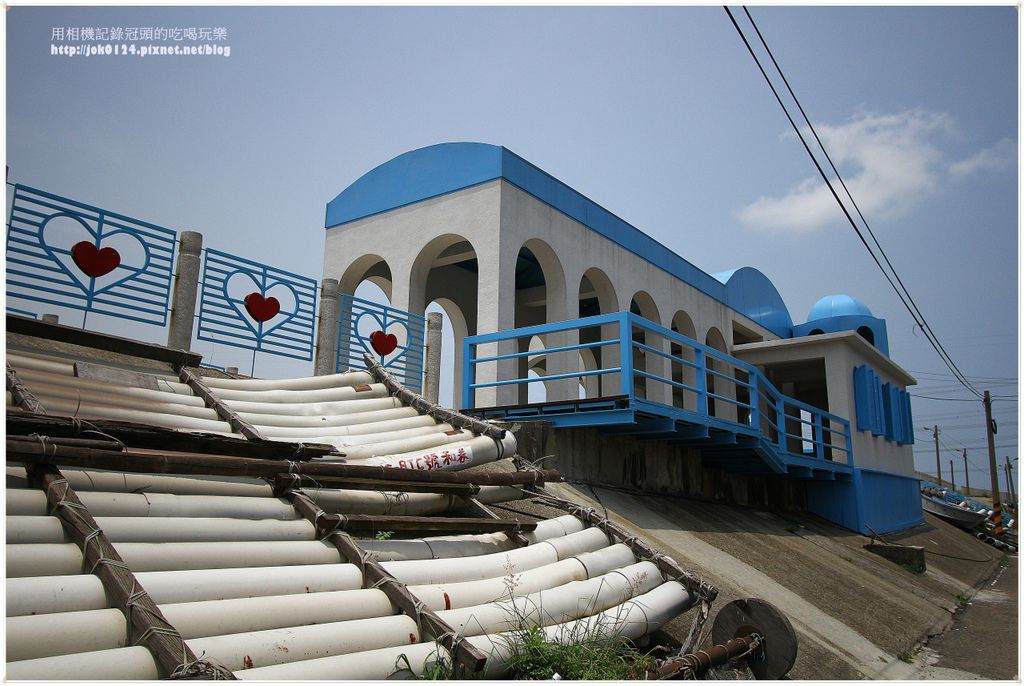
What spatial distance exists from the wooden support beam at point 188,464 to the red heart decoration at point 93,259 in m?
4.62

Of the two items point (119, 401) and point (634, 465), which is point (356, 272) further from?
point (119, 401)

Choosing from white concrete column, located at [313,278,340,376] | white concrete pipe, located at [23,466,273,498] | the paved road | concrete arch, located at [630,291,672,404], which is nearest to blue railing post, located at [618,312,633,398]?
the paved road

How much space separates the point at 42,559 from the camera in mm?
3406

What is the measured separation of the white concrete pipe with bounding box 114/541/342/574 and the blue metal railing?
196 inches

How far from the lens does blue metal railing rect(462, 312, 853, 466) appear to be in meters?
9.55

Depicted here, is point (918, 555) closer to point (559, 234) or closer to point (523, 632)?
point (559, 234)

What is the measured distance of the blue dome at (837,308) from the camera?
22962 mm

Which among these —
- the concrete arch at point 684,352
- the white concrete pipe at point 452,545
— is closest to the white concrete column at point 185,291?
the white concrete pipe at point 452,545

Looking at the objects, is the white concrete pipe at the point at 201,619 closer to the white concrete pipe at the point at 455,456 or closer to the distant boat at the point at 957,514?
the white concrete pipe at the point at 455,456

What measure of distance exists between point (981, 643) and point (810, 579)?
191cm

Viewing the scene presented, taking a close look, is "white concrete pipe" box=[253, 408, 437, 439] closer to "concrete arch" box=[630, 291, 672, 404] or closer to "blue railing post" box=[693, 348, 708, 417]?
"blue railing post" box=[693, 348, 708, 417]

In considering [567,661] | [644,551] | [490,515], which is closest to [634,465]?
[644,551]

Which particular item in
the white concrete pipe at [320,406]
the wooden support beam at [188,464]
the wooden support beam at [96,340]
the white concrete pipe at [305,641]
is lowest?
the white concrete pipe at [305,641]

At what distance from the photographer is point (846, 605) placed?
812 cm
